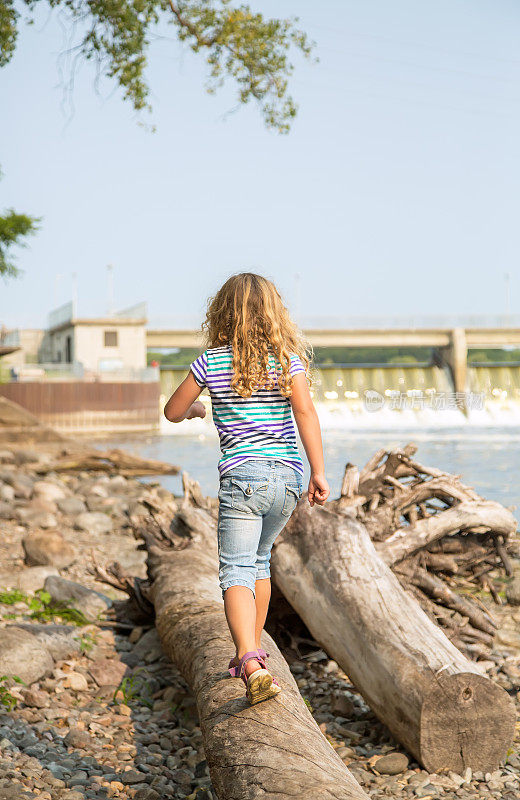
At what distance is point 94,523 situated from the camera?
11.4m

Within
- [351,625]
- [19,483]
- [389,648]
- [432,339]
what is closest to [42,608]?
[351,625]

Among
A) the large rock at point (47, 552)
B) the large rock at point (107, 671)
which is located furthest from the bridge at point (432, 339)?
the large rock at point (107, 671)

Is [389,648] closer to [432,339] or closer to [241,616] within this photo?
[241,616]

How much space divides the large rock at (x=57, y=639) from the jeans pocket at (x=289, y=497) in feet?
8.10

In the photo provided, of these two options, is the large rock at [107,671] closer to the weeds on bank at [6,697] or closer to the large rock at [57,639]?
the large rock at [57,639]

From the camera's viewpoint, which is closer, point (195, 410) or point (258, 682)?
point (258, 682)

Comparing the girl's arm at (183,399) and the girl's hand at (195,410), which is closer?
the girl's arm at (183,399)

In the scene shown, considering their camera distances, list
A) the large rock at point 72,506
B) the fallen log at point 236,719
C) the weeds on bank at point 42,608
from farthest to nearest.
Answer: the large rock at point 72,506, the weeds on bank at point 42,608, the fallen log at point 236,719

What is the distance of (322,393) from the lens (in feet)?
156

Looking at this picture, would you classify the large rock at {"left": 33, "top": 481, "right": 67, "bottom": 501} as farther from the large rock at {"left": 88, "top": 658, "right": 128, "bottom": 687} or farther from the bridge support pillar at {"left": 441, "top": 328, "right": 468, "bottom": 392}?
the bridge support pillar at {"left": 441, "top": 328, "right": 468, "bottom": 392}

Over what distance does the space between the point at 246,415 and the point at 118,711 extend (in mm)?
2252

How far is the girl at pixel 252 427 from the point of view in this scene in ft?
10.3

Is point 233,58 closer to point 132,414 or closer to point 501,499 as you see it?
point 501,499

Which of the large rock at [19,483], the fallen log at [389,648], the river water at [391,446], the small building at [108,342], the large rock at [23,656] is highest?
the small building at [108,342]
